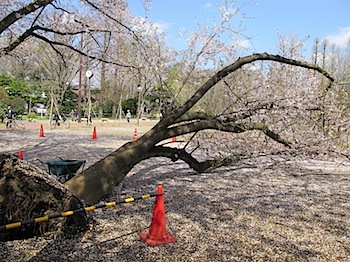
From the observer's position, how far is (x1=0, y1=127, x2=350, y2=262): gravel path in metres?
2.99

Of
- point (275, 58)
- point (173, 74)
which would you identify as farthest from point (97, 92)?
point (275, 58)

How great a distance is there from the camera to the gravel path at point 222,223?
299 centimetres

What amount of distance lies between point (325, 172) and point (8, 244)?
6.88 meters

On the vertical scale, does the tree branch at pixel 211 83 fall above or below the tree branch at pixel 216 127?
above

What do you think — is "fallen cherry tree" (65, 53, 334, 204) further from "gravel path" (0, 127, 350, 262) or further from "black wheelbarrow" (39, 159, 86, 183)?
"black wheelbarrow" (39, 159, 86, 183)

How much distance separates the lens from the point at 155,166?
7824mm

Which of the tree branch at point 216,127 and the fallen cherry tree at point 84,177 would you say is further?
the tree branch at point 216,127

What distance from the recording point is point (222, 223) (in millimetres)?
Result: 3848

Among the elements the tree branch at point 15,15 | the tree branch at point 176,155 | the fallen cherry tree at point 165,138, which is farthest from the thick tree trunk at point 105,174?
the tree branch at point 15,15

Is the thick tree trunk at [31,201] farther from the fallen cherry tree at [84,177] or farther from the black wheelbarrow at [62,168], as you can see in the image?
the black wheelbarrow at [62,168]

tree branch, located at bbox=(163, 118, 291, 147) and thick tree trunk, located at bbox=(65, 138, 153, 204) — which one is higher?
tree branch, located at bbox=(163, 118, 291, 147)

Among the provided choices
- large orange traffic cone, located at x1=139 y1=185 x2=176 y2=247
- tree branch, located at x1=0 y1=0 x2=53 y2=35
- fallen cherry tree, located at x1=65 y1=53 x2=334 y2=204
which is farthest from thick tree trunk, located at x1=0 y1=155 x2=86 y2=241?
tree branch, located at x1=0 y1=0 x2=53 y2=35

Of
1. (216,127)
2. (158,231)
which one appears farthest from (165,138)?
(158,231)

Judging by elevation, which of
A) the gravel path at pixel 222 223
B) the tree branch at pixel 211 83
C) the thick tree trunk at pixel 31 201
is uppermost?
the tree branch at pixel 211 83
